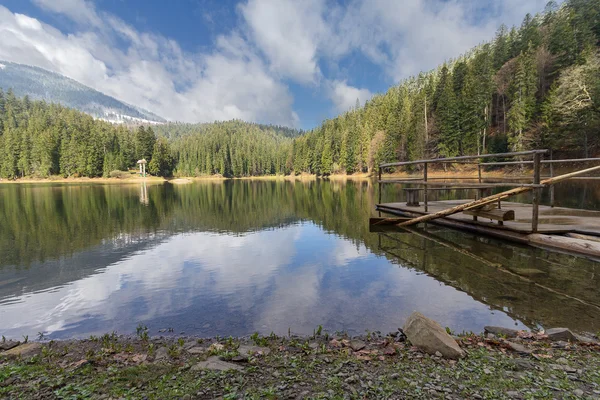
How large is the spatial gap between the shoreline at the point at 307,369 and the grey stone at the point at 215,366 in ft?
0.05

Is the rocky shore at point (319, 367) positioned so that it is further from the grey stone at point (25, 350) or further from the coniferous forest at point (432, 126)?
the coniferous forest at point (432, 126)

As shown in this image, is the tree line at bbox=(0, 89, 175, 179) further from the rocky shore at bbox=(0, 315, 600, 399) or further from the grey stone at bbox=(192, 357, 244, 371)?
the grey stone at bbox=(192, 357, 244, 371)

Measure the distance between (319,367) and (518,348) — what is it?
3.20 metres

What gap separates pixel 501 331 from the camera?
5758 millimetres

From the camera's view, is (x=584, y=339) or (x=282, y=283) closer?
(x=584, y=339)

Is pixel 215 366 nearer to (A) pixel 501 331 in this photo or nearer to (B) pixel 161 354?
(B) pixel 161 354

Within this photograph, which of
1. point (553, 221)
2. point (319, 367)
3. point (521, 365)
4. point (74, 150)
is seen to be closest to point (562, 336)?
point (521, 365)

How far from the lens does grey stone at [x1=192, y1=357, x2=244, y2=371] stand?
4.48 m

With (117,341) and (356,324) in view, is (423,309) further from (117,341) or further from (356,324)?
(117,341)

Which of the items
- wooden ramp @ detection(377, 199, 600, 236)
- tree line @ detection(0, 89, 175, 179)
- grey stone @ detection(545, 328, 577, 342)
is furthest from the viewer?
tree line @ detection(0, 89, 175, 179)

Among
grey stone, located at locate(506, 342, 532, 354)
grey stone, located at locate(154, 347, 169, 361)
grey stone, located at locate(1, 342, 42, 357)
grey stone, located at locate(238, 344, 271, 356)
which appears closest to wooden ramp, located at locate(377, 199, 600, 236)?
grey stone, located at locate(506, 342, 532, 354)

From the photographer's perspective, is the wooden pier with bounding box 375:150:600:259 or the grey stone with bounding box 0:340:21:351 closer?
the grey stone with bounding box 0:340:21:351

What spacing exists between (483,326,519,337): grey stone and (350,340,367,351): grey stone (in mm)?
2569

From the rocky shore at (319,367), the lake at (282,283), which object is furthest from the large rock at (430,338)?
the lake at (282,283)
